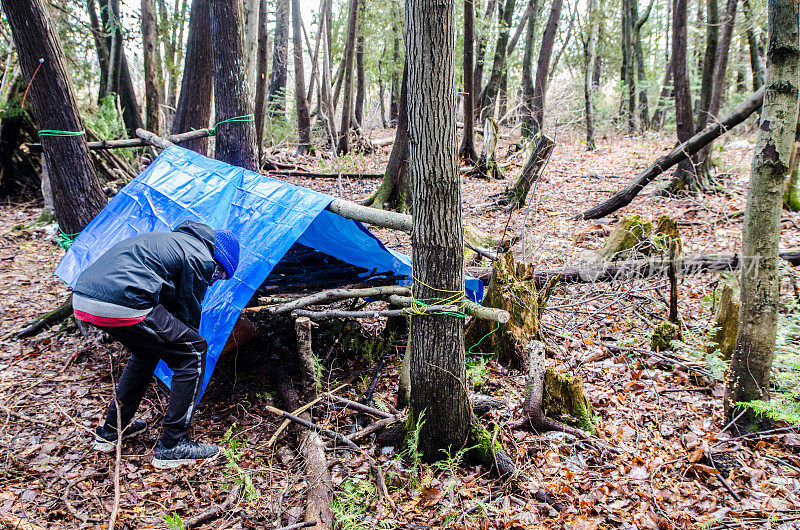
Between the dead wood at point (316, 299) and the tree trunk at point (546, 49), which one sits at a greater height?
the tree trunk at point (546, 49)

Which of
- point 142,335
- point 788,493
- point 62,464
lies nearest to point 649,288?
point 788,493

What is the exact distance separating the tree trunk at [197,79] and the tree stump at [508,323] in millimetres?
5707

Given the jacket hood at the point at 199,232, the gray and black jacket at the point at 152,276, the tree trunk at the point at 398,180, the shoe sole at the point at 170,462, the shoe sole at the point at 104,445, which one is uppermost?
the tree trunk at the point at 398,180

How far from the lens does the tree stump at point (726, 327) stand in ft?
14.0

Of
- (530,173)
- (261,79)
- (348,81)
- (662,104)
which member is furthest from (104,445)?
(662,104)

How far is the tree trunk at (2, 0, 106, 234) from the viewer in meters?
4.93

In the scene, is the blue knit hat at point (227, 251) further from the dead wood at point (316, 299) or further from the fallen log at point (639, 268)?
the fallen log at point (639, 268)

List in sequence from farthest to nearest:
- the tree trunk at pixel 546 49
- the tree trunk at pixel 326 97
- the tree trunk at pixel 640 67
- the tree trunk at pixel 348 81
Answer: the tree trunk at pixel 640 67 → the tree trunk at pixel 326 97 → the tree trunk at pixel 348 81 → the tree trunk at pixel 546 49

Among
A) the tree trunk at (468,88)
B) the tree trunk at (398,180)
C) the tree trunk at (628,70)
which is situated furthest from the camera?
the tree trunk at (628,70)

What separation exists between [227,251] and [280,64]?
14.2 metres

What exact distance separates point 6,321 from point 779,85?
7.18 metres

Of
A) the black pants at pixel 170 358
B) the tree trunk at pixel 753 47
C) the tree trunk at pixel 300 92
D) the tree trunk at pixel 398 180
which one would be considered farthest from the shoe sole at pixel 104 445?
the tree trunk at pixel 753 47

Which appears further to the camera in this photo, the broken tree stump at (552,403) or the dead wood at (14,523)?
the broken tree stump at (552,403)

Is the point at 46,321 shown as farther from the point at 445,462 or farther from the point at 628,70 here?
the point at 628,70
